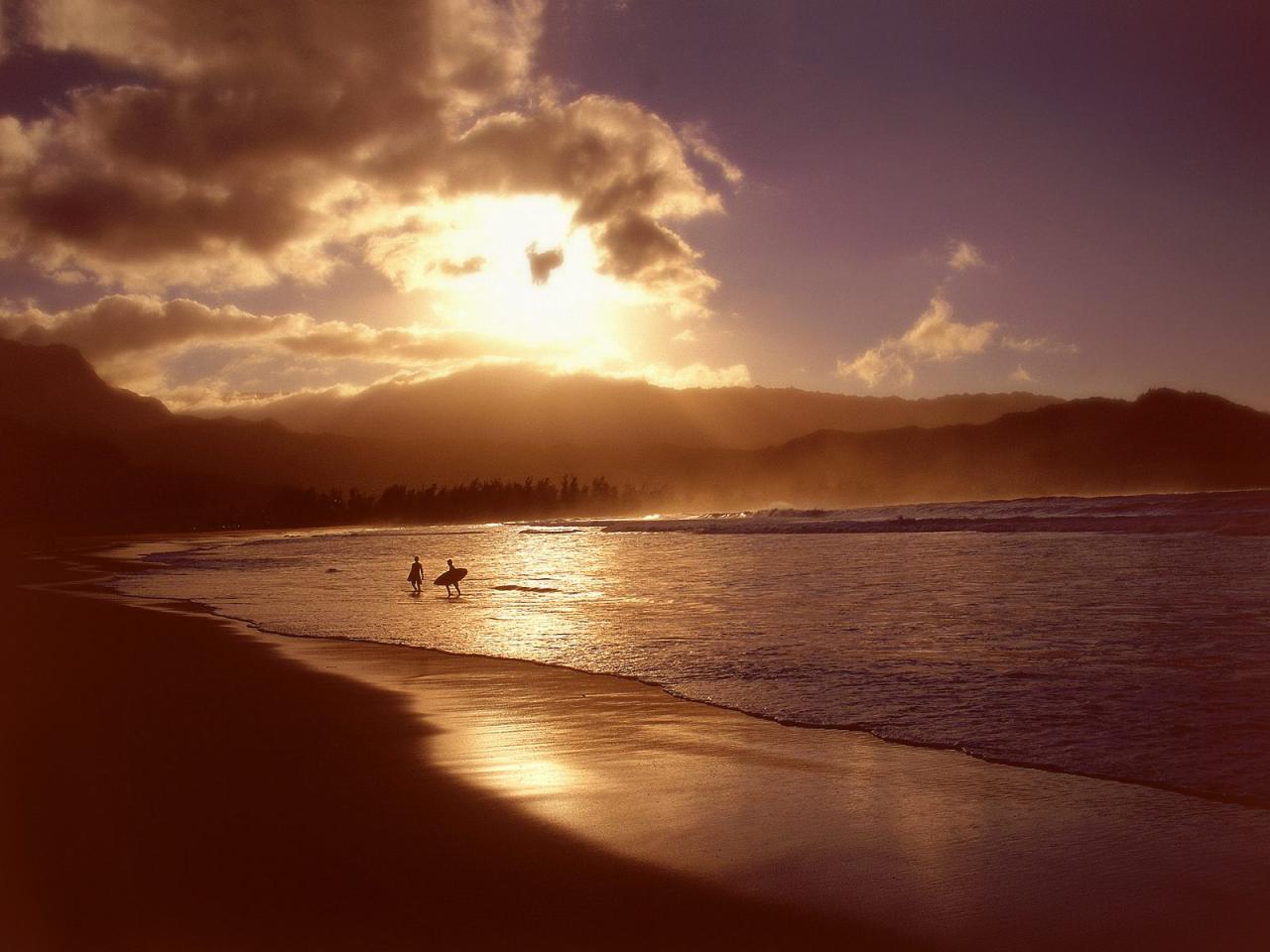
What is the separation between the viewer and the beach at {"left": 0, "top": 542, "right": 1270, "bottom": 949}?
166 inches

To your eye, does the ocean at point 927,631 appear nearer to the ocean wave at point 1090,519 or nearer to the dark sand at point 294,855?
the ocean wave at point 1090,519

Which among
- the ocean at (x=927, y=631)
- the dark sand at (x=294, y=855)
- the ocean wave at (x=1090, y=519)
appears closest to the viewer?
the dark sand at (x=294, y=855)

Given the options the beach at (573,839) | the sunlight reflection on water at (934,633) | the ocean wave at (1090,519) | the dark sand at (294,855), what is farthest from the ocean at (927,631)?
the dark sand at (294,855)

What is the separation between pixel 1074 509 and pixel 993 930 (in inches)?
1878

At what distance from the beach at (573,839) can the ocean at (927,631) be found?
2.50ft

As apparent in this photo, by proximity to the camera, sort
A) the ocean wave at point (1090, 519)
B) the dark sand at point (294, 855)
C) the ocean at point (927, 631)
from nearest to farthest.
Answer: the dark sand at point (294, 855) < the ocean at point (927, 631) < the ocean wave at point (1090, 519)

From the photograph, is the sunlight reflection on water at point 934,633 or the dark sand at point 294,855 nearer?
the dark sand at point 294,855

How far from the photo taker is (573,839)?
5.36m

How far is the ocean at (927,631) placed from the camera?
7.43 m

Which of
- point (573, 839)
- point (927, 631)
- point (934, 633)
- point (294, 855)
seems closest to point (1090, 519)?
point (927, 631)

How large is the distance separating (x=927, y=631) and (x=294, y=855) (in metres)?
9.38

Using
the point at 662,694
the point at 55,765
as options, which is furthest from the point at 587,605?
the point at 55,765

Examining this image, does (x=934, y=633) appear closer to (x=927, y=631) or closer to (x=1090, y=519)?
(x=927, y=631)

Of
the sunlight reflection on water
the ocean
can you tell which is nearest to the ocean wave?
the ocean
